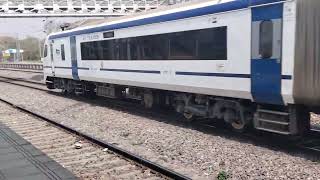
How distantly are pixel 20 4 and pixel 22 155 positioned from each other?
40.1 meters

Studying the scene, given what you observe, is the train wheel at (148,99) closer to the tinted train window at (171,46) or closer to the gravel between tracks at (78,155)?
the tinted train window at (171,46)

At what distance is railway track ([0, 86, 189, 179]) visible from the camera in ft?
26.4

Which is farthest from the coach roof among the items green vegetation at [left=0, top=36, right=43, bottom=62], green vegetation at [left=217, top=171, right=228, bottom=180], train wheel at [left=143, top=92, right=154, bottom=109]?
green vegetation at [left=0, top=36, right=43, bottom=62]

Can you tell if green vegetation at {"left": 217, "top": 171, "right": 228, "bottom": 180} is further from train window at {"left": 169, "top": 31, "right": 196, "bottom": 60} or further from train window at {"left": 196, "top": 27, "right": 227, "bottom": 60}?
train window at {"left": 169, "top": 31, "right": 196, "bottom": 60}

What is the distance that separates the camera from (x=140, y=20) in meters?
14.6

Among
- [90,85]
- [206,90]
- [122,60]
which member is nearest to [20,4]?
[90,85]

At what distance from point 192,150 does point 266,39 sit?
8.71ft

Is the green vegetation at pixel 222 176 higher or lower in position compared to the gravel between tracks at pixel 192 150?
higher

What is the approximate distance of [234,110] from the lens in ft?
36.8

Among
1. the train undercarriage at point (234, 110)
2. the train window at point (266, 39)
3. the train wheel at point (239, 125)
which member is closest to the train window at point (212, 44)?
the train undercarriage at point (234, 110)

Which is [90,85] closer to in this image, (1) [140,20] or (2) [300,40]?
(1) [140,20]

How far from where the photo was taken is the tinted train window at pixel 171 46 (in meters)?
11.3

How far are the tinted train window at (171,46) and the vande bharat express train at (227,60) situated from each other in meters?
0.02

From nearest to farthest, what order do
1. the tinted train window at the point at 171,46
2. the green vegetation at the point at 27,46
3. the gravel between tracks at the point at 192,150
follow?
the gravel between tracks at the point at 192,150 → the tinted train window at the point at 171,46 → the green vegetation at the point at 27,46
